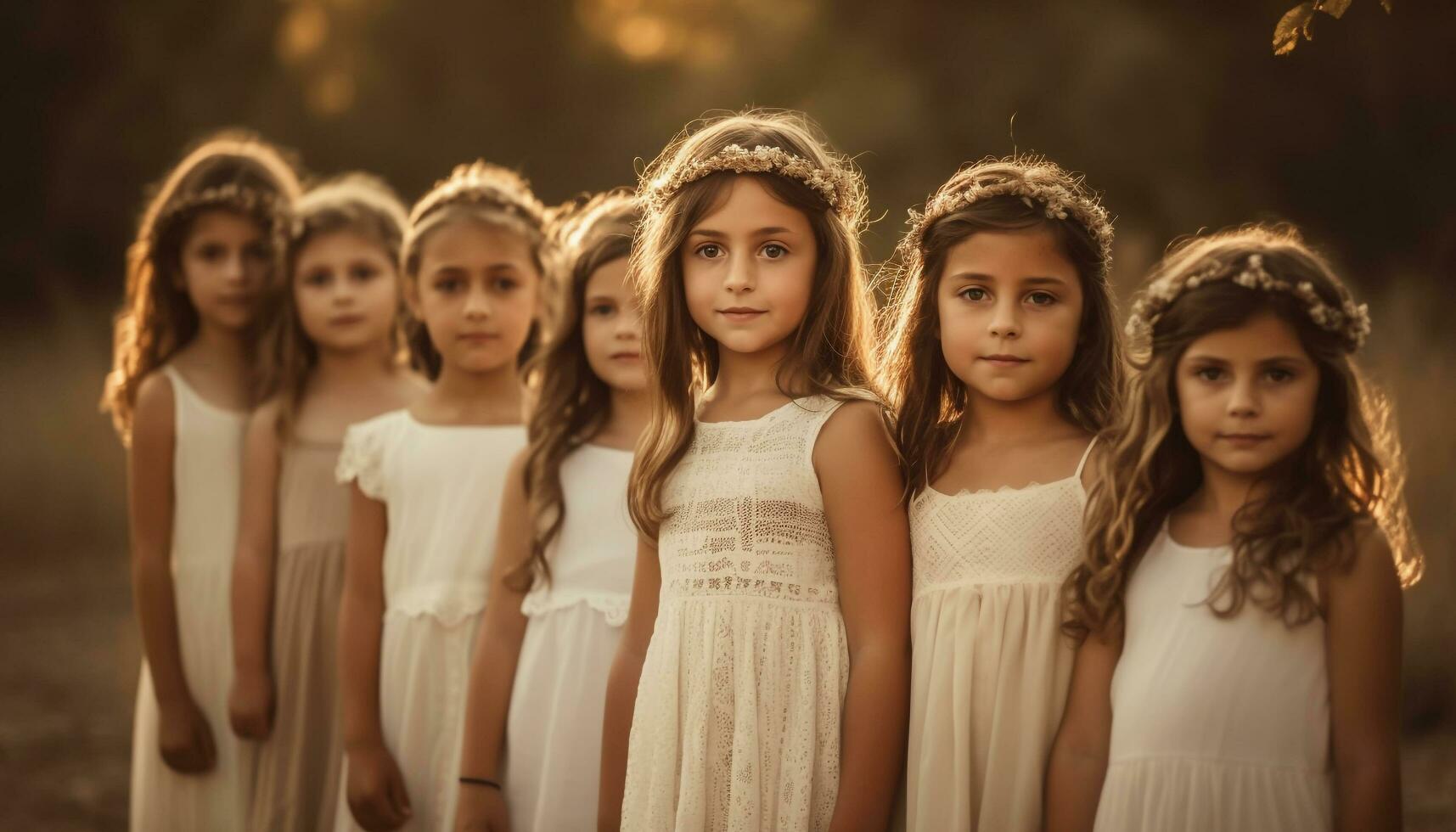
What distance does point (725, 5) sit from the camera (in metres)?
8.51

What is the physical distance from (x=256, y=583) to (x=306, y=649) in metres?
0.25

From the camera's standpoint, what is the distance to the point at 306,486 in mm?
4562

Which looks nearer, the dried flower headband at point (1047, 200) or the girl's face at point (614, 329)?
the dried flower headband at point (1047, 200)

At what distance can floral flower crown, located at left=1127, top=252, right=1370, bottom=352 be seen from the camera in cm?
293

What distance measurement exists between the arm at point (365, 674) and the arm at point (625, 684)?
84 centimetres

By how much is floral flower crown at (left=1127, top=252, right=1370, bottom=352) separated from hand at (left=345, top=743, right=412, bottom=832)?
2.40 meters

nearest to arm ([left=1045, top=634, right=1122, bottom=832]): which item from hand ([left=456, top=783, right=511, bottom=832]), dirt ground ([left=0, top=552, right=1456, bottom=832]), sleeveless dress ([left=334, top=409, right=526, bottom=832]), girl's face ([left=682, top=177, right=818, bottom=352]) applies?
girl's face ([left=682, top=177, right=818, bottom=352])

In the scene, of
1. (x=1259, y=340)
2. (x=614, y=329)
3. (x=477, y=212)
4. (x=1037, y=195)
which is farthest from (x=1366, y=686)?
(x=477, y=212)

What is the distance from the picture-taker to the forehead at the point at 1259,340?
2.95 meters

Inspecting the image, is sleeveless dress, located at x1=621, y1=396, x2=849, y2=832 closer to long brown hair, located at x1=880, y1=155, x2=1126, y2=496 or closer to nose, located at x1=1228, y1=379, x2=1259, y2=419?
long brown hair, located at x1=880, y1=155, x2=1126, y2=496

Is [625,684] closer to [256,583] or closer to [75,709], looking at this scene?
[256,583]

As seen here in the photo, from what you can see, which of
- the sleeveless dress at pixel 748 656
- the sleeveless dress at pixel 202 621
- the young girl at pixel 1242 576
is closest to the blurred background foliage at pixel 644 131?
the sleeveless dress at pixel 202 621

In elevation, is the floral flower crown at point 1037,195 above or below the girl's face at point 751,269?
above

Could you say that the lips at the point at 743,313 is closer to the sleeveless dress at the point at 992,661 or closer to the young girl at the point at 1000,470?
the young girl at the point at 1000,470
